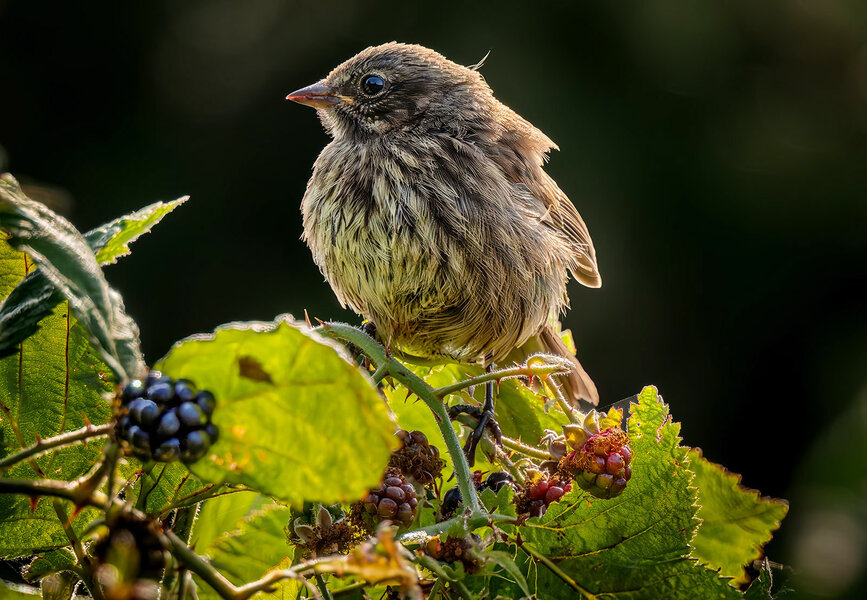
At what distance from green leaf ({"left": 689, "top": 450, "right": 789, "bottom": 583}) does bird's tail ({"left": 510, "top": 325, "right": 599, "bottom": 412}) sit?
4.83ft

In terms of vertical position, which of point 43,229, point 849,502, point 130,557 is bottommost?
point 849,502

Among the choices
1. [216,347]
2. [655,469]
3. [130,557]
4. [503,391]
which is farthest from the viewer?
[503,391]

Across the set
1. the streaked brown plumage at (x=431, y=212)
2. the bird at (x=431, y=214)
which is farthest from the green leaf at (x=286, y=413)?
the streaked brown plumage at (x=431, y=212)

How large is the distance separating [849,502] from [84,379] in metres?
0.93

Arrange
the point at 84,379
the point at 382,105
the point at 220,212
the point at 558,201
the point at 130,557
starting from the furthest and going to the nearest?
the point at 220,212 → the point at 558,201 → the point at 382,105 → the point at 84,379 → the point at 130,557

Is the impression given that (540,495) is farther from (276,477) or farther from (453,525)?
(276,477)

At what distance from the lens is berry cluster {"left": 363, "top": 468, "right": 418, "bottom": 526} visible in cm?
104

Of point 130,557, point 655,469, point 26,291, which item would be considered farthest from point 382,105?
point 130,557

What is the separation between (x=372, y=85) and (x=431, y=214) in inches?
25.0

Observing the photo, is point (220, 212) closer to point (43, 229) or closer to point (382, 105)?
point (382, 105)

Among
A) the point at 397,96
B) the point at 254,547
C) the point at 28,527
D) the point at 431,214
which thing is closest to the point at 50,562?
the point at 28,527

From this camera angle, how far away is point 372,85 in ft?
8.66

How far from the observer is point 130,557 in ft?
1.96

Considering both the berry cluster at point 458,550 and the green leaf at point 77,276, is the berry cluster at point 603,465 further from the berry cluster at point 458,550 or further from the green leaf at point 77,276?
the green leaf at point 77,276
